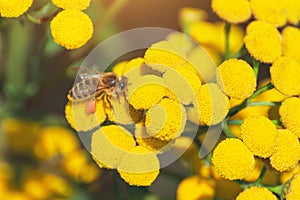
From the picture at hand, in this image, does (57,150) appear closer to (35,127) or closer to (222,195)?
(35,127)

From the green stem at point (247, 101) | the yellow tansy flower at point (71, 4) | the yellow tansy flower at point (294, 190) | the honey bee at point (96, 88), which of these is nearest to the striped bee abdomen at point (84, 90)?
the honey bee at point (96, 88)

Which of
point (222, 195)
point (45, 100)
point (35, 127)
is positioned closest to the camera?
point (222, 195)

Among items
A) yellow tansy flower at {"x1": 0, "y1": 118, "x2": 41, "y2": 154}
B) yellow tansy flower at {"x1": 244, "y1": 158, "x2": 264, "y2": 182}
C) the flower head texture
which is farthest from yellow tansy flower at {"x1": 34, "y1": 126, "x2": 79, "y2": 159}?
yellow tansy flower at {"x1": 244, "y1": 158, "x2": 264, "y2": 182}

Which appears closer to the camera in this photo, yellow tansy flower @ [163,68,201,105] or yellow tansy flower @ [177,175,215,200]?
yellow tansy flower @ [163,68,201,105]

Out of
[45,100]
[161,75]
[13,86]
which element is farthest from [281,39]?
[45,100]

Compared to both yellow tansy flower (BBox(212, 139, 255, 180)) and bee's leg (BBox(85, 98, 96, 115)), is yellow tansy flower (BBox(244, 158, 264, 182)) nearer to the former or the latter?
yellow tansy flower (BBox(212, 139, 255, 180))
